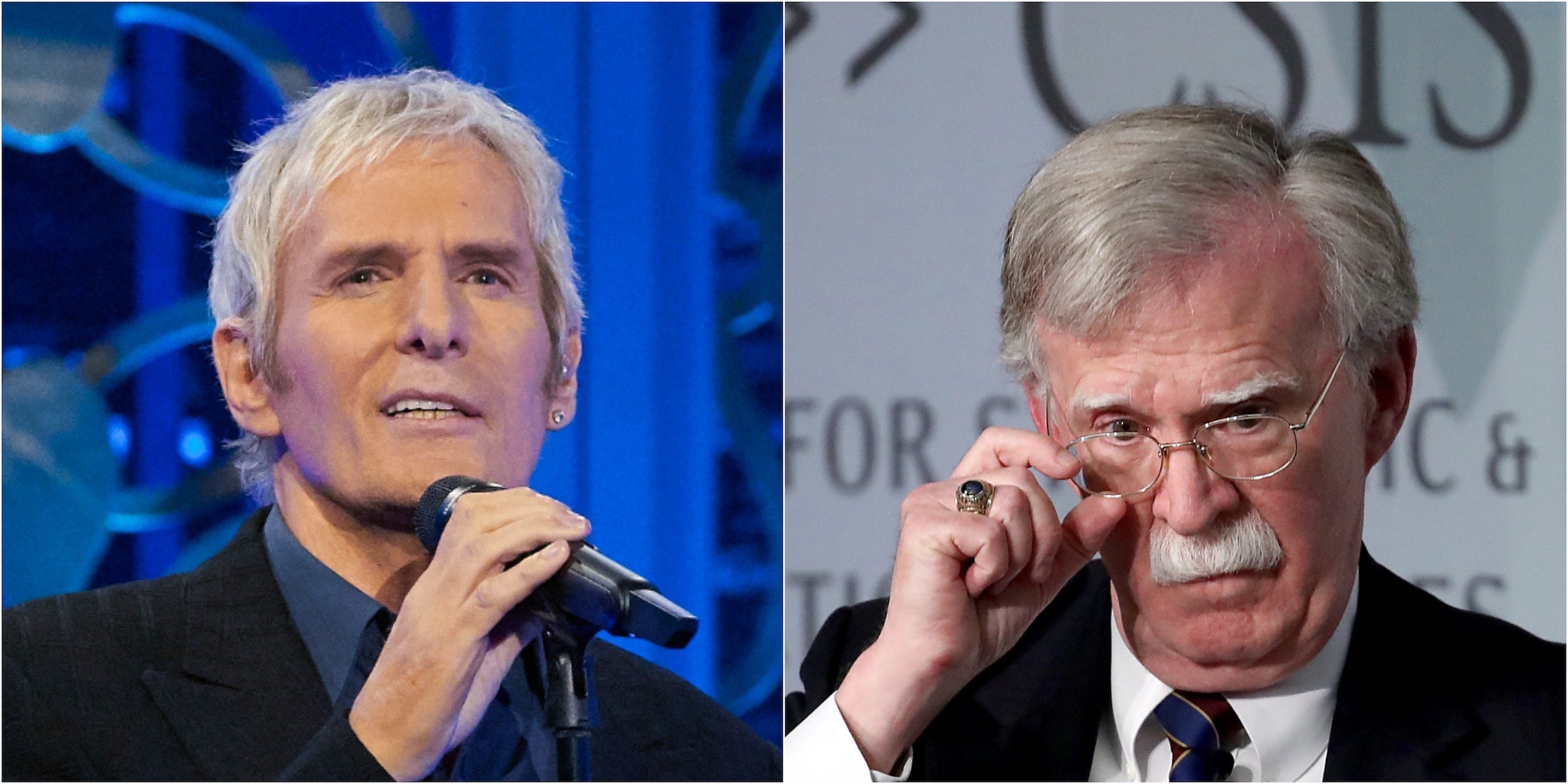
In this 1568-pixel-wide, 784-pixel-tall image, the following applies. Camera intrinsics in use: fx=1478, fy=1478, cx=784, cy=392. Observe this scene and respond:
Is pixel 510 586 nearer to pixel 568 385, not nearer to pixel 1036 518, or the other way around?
pixel 568 385

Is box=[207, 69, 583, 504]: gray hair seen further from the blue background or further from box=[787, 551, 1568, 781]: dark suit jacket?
box=[787, 551, 1568, 781]: dark suit jacket

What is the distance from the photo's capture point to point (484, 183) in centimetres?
273

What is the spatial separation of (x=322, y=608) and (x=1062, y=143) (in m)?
1.73

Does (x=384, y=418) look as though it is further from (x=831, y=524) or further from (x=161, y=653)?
(x=831, y=524)

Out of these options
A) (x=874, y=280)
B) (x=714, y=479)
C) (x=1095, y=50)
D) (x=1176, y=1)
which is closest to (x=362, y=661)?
(x=714, y=479)

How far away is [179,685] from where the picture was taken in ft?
8.73

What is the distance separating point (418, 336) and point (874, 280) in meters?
0.97

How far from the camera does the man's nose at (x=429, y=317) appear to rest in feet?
8.69

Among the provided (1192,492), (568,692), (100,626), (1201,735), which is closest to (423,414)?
(568,692)

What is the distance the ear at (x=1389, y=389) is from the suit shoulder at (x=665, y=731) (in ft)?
4.07

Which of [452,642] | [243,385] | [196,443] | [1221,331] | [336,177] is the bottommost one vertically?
[452,642]

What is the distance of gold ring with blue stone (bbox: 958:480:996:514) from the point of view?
7.86 feet

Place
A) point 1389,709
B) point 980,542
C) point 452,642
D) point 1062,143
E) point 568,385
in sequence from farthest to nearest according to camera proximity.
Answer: point 1062,143
point 568,385
point 452,642
point 1389,709
point 980,542

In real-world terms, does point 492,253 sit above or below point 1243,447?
above
